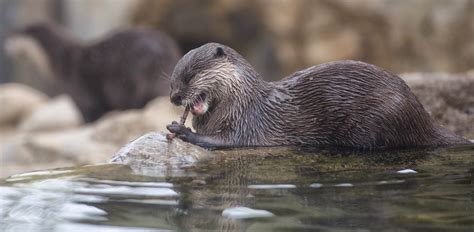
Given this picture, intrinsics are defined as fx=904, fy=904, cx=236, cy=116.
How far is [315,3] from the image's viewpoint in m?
9.98

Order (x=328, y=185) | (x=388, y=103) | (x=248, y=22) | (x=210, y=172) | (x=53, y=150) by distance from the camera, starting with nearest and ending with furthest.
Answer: (x=328, y=185), (x=210, y=172), (x=388, y=103), (x=53, y=150), (x=248, y=22)

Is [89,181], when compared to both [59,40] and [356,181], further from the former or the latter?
[59,40]

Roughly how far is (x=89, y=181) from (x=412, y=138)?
1293 millimetres

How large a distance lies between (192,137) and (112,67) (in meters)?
5.42

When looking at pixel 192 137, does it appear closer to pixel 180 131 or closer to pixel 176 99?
pixel 180 131

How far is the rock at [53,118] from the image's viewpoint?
9719mm

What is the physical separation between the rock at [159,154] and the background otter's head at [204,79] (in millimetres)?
274

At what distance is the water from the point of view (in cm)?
222

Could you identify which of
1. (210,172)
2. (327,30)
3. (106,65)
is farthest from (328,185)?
(327,30)

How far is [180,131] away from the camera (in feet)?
10.4

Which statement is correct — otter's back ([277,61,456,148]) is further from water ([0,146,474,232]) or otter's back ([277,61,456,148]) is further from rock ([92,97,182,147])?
rock ([92,97,182,147])

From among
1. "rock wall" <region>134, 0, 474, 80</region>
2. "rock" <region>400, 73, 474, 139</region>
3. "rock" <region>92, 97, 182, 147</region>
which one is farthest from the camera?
"rock wall" <region>134, 0, 474, 80</region>

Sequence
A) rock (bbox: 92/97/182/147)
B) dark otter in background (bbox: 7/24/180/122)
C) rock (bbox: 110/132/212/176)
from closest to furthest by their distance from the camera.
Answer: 1. rock (bbox: 110/132/212/176)
2. rock (bbox: 92/97/182/147)
3. dark otter in background (bbox: 7/24/180/122)

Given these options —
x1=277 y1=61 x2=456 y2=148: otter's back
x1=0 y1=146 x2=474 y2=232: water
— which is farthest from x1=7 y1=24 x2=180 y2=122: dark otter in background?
x1=0 y1=146 x2=474 y2=232: water
